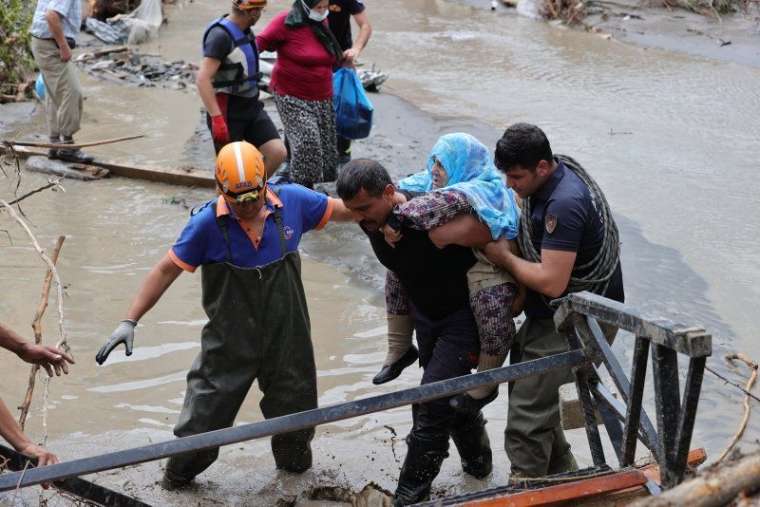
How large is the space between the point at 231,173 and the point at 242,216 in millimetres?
184

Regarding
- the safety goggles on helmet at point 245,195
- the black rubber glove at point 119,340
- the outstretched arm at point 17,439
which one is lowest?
the outstretched arm at point 17,439

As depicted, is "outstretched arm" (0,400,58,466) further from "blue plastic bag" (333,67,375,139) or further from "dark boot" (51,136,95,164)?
"dark boot" (51,136,95,164)

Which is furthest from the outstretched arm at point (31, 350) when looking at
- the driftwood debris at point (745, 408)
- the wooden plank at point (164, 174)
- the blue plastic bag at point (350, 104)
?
the wooden plank at point (164, 174)

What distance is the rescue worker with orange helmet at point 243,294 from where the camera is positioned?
12.2 feet

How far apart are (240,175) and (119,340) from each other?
2.61ft

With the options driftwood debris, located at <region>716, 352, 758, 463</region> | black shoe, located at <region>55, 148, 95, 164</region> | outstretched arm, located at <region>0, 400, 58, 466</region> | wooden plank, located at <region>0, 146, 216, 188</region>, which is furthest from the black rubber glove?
black shoe, located at <region>55, 148, 95, 164</region>

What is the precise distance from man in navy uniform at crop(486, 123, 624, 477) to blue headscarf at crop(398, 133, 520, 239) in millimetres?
59

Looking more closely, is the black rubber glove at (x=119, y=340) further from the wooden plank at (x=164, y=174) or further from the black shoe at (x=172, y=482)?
the wooden plank at (x=164, y=174)

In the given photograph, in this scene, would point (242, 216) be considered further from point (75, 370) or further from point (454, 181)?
point (75, 370)

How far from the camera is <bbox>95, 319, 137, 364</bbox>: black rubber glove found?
12.0 ft

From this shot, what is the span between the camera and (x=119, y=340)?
3701 mm

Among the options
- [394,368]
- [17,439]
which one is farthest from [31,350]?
[394,368]

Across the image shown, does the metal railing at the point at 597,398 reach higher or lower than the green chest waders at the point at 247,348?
higher

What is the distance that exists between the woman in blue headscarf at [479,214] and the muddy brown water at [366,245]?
37.5 inches
